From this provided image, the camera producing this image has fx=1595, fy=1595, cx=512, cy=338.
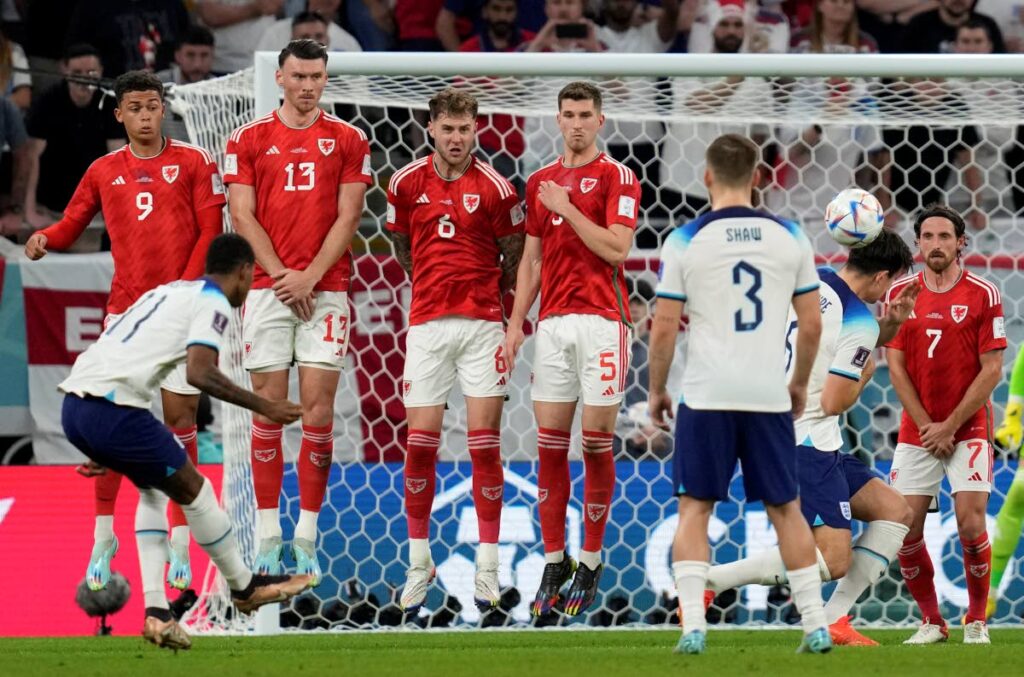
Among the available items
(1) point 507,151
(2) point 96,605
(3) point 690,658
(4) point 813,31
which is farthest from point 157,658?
(4) point 813,31

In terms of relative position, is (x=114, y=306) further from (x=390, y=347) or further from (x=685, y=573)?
(x=685, y=573)

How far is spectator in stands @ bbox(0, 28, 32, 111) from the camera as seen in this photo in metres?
12.3

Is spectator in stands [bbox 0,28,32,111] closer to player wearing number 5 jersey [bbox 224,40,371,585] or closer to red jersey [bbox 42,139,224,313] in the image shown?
red jersey [bbox 42,139,224,313]

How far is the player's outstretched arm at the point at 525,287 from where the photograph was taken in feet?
26.0

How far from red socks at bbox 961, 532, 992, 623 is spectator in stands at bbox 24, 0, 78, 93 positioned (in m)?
8.34

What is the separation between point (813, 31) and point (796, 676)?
851 cm

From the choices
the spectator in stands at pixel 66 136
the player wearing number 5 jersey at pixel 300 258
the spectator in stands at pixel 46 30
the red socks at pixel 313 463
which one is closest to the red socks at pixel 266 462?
the player wearing number 5 jersey at pixel 300 258

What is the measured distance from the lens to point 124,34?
12.6m

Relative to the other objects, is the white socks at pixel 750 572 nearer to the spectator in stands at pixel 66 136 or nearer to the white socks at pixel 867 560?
the white socks at pixel 867 560

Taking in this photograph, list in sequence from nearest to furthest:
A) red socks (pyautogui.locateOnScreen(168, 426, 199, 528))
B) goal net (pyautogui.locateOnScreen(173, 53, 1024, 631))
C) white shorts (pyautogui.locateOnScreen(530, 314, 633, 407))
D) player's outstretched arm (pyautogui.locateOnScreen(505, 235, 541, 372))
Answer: white shorts (pyautogui.locateOnScreen(530, 314, 633, 407))
player's outstretched arm (pyautogui.locateOnScreen(505, 235, 541, 372))
red socks (pyautogui.locateOnScreen(168, 426, 199, 528))
goal net (pyautogui.locateOnScreen(173, 53, 1024, 631))

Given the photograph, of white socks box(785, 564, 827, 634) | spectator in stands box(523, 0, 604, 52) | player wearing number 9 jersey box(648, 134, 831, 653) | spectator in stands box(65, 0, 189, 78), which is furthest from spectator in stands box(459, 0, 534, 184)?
white socks box(785, 564, 827, 634)

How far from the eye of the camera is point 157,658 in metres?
6.46

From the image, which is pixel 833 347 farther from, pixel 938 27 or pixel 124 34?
pixel 124 34

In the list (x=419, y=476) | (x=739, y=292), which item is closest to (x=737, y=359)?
(x=739, y=292)
